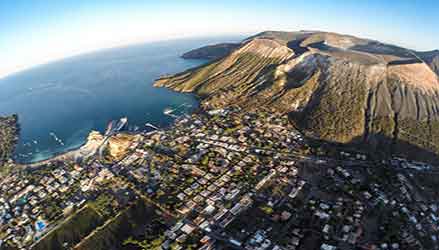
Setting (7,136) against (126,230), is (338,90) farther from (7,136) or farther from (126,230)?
(7,136)

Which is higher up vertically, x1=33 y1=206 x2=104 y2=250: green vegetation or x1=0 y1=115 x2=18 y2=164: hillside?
x1=0 y1=115 x2=18 y2=164: hillside

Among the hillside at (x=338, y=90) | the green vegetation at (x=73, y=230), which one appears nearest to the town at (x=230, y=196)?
the green vegetation at (x=73, y=230)

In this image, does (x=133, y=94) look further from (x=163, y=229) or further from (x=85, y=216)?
(x=163, y=229)

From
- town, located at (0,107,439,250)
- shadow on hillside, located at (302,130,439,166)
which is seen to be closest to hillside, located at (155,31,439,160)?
shadow on hillside, located at (302,130,439,166)

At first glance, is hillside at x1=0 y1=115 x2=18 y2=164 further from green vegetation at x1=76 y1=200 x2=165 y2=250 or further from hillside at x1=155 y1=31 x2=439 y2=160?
hillside at x1=155 y1=31 x2=439 y2=160

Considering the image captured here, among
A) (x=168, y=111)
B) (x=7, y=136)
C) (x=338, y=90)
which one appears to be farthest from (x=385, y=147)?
(x=7, y=136)

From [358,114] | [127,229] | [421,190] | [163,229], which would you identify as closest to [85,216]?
[127,229]

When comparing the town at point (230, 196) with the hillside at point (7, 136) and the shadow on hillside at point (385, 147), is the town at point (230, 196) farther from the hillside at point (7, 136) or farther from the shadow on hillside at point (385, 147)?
the hillside at point (7, 136)
